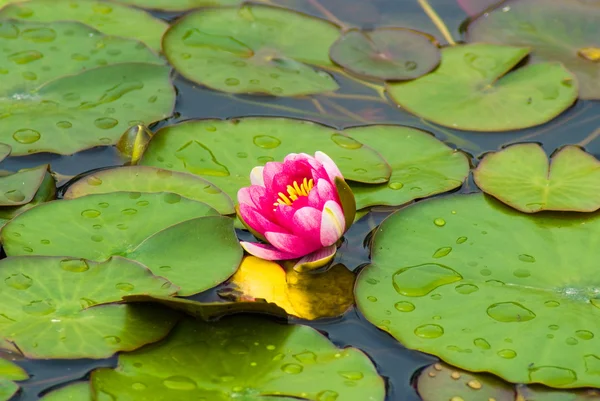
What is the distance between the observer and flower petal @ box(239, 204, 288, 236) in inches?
95.8

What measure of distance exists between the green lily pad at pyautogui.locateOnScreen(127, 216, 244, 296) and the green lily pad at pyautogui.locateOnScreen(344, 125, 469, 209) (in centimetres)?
49

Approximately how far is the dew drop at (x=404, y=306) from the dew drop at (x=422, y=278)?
0.13ft

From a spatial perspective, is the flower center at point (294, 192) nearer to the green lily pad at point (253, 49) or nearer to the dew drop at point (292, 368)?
the dew drop at point (292, 368)

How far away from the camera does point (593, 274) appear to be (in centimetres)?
239

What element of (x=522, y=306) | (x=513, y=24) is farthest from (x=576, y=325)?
(x=513, y=24)

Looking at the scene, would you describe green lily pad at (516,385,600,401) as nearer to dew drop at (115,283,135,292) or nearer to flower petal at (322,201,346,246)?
flower petal at (322,201,346,246)

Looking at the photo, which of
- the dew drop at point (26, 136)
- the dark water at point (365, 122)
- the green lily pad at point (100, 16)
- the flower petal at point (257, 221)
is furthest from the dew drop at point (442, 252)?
the green lily pad at point (100, 16)

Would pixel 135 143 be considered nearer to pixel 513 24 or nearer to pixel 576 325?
pixel 576 325

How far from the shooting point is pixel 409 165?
287cm

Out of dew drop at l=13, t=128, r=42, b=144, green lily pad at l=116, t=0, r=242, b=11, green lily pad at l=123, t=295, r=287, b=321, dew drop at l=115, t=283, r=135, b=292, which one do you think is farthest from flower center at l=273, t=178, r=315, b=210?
green lily pad at l=116, t=0, r=242, b=11

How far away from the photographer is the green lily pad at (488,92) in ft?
10.3

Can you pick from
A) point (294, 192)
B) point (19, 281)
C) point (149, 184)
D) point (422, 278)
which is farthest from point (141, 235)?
point (422, 278)

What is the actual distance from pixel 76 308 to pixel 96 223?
1.23 ft

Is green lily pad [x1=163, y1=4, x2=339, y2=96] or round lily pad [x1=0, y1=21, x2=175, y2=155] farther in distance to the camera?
green lily pad [x1=163, y1=4, x2=339, y2=96]
